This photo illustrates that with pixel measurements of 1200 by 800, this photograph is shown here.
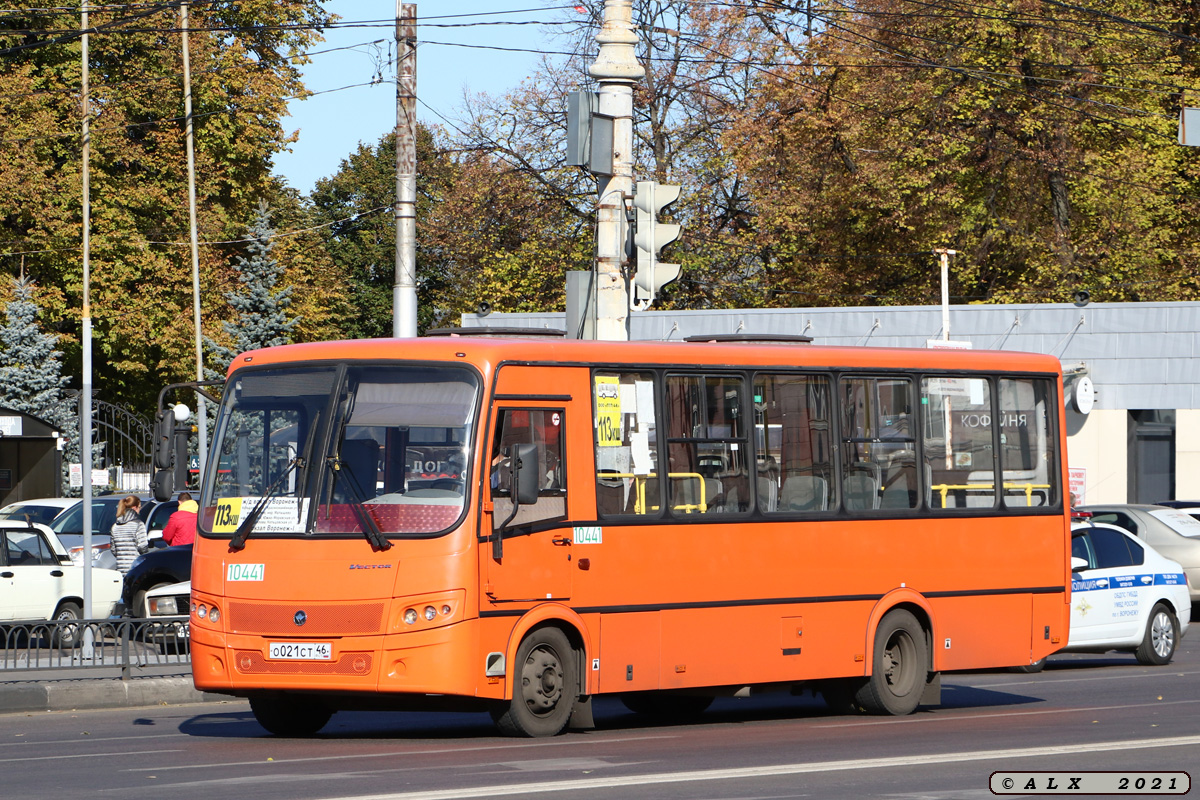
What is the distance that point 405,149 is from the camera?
61.6ft

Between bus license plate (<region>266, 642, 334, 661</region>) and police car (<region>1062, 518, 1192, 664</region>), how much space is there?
33.5ft

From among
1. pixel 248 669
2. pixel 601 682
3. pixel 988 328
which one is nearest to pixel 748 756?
pixel 601 682

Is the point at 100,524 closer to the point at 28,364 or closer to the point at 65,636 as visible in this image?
the point at 65,636

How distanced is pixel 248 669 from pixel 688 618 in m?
3.07

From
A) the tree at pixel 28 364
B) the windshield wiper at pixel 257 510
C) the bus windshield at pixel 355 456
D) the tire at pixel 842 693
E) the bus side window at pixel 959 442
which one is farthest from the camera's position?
the tree at pixel 28 364

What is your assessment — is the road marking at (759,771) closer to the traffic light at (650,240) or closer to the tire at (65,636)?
the traffic light at (650,240)

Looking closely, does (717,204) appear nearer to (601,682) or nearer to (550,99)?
(550,99)

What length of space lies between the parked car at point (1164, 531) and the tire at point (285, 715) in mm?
14334

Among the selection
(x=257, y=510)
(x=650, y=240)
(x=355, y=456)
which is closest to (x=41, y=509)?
(x=650, y=240)

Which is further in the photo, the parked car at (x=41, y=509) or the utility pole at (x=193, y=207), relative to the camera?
the utility pole at (x=193, y=207)

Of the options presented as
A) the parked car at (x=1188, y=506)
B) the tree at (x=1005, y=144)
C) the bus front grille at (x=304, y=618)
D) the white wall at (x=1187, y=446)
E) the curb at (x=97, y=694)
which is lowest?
the curb at (x=97, y=694)

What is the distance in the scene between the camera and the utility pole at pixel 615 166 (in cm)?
1530

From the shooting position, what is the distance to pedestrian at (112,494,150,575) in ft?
76.7

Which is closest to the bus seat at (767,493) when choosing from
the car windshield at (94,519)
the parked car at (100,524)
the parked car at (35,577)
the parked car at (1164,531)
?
the parked car at (35,577)
